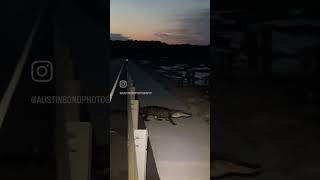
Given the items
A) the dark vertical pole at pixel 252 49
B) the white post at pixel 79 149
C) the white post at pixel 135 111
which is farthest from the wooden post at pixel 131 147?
the dark vertical pole at pixel 252 49

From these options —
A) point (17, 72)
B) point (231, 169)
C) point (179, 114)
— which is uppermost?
point (17, 72)

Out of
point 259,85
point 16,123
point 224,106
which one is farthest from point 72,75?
point 259,85

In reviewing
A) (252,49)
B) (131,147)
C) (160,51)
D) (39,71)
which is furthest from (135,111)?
(252,49)

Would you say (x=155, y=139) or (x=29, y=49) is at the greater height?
(x=29, y=49)

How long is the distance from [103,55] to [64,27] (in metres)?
0.16

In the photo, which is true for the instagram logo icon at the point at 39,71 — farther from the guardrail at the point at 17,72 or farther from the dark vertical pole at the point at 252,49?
the dark vertical pole at the point at 252,49

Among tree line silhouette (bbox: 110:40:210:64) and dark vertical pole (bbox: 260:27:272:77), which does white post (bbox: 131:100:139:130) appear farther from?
dark vertical pole (bbox: 260:27:272:77)

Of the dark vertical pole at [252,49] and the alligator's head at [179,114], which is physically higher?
the dark vertical pole at [252,49]

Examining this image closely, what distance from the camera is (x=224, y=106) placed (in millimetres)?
1674

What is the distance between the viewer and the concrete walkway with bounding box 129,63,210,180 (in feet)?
5.50

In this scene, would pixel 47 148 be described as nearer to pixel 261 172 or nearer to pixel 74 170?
pixel 74 170

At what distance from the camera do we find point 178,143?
1684mm

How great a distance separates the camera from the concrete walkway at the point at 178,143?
5.50 feet

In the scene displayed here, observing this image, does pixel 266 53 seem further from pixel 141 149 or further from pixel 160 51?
pixel 141 149
